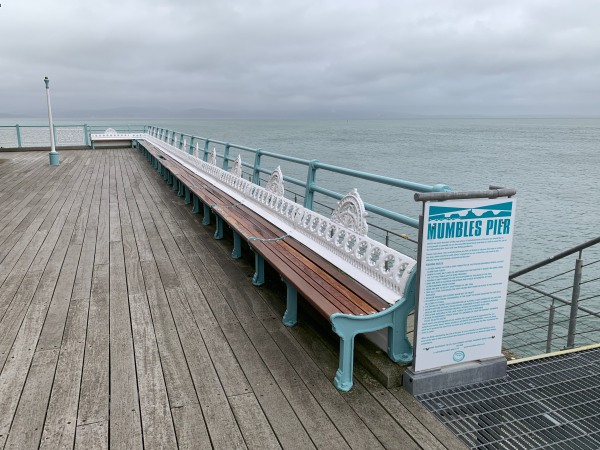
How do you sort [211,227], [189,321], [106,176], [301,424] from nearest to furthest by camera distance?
[301,424] < [189,321] < [211,227] < [106,176]

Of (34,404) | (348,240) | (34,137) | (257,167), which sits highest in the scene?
(257,167)

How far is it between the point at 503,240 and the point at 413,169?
39.8m

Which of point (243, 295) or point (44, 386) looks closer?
point (44, 386)

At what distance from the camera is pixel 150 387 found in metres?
3.11

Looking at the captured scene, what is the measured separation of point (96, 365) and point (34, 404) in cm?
50

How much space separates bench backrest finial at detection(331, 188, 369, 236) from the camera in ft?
12.4

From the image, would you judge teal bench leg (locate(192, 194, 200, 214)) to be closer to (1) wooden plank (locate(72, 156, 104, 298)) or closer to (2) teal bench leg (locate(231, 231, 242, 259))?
(1) wooden plank (locate(72, 156, 104, 298))

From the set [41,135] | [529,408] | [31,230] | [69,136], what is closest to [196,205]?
[31,230]

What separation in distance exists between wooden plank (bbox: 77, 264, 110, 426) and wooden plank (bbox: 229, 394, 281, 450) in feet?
2.41

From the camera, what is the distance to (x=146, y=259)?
5789 mm

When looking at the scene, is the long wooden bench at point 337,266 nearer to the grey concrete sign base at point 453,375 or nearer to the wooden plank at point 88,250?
the grey concrete sign base at point 453,375

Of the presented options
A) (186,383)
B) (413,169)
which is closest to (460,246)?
(186,383)

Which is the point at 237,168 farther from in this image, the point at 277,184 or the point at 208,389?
the point at 208,389

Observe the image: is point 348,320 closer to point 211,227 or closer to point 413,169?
point 211,227
